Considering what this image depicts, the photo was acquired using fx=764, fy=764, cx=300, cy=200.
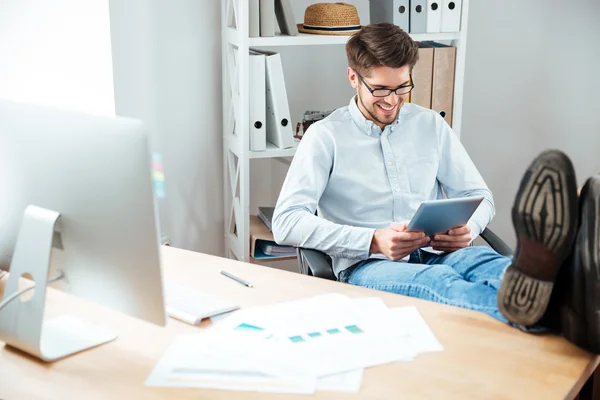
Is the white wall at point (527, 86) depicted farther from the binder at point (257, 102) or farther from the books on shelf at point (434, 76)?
the binder at point (257, 102)

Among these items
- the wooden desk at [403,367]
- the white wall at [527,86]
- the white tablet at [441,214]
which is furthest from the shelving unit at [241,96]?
the wooden desk at [403,367]

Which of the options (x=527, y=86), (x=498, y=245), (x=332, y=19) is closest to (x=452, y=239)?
(x=498, y=245)

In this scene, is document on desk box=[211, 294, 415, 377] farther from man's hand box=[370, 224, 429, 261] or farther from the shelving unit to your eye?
the shelving unit

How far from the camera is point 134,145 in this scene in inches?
46.8

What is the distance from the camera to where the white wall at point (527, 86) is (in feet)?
10.7

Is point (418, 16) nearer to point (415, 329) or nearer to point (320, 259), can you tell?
point (320, 259)

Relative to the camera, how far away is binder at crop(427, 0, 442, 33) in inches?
110

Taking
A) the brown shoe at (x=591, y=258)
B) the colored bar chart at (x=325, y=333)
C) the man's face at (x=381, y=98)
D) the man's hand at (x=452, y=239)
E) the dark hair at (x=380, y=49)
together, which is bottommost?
the man's hand at (x=452, y=239)

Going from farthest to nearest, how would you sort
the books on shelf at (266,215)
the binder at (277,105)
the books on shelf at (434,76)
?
the books on shelf at (266,215)
the books on shelf at (434,76)
the binder at (277,105)

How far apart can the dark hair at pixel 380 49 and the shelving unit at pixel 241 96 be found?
0.51 m

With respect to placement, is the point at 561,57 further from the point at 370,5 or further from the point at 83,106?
the point at 83,106

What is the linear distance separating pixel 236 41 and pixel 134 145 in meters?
1.59

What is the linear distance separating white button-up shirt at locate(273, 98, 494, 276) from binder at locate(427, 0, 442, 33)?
1.89 ft

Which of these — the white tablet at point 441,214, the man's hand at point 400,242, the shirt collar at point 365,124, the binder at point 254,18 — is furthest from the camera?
the binder at point 254,18
